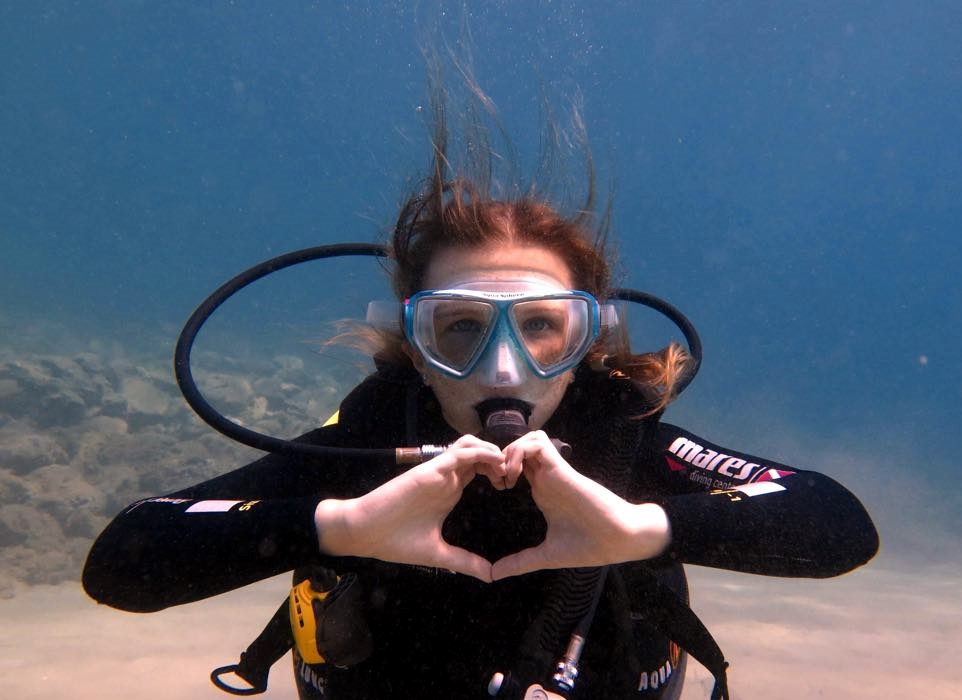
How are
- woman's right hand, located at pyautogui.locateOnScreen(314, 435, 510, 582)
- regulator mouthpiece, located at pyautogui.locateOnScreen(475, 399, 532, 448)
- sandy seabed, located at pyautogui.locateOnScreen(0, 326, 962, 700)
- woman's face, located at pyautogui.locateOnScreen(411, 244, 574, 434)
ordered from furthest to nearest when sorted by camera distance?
1. sandy seabed, located at pyautogui.locateOnScreen(0, 326, 962, 700)
2. woman's face, located at pyautogui.locateOnScreen(411, 244, 574, 434)
3. regulator mouthpiece, located at pyautogui.locateOnScreen(475, 399, 532, 448)
4. woman's right hand, located at pyautogui.locateOnScreen(314, 435, 510, 582)

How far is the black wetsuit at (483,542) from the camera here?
1496 mm

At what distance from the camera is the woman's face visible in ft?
6.40

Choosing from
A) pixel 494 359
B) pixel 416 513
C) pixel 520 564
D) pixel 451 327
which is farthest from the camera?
pixel 451 327

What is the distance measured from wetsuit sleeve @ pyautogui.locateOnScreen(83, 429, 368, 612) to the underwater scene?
1.46 meters

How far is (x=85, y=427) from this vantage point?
1196 centimetres

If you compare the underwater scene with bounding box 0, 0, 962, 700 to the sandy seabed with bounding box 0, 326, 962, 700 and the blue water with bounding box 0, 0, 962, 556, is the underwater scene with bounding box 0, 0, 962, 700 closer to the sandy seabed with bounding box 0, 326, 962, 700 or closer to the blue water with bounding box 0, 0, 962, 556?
the sandy seabed with bounding box 0, 326, 962, 700

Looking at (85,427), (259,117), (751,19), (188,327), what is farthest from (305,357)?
(259,117)

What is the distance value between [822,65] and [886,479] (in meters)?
59.4

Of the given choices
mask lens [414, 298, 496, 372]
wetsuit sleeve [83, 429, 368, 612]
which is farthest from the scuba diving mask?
wetsuit sleeve [83, 429, 368, 612]

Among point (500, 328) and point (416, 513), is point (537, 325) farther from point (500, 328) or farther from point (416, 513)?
point (416, 513)

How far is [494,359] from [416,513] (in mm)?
698

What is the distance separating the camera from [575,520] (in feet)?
4.59

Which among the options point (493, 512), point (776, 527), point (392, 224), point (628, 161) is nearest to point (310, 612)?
point (493, 512)

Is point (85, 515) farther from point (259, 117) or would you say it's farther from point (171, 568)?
point (259, 117)
